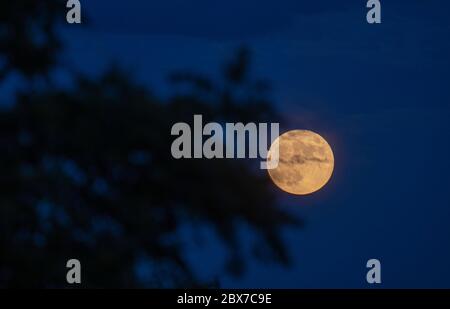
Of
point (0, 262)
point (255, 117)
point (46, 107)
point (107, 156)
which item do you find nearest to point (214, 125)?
point (255, 117)

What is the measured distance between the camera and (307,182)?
171 inches

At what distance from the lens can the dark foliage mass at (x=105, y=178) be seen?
12.3 ft

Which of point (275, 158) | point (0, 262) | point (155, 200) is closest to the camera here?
point (0, 262)

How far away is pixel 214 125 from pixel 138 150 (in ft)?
1.20

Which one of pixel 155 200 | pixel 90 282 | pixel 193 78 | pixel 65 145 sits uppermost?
pixel 193 78

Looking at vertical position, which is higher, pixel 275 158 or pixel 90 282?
pixel 275 158

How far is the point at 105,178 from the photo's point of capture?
3.95m

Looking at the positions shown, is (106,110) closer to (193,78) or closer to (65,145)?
(65,145)

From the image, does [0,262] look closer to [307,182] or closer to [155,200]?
[155,200]

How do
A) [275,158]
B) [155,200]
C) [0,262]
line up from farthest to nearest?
1. [275,158]
2. [155,200]
3. [0,262]

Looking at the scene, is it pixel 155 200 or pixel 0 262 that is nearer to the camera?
pixel 0 262

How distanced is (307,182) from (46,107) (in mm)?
1335

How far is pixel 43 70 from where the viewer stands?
3.91 m

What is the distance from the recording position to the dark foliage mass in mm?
3736
